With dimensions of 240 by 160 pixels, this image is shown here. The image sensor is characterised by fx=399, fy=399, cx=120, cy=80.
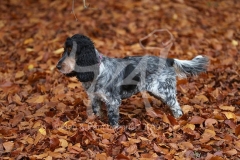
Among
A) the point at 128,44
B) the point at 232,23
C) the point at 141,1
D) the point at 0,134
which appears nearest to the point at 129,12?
the point at 141,1

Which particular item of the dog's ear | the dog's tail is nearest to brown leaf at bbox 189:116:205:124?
the dog's tail

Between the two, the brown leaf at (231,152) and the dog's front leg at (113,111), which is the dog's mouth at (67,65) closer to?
the dog's front leg at (113,111)

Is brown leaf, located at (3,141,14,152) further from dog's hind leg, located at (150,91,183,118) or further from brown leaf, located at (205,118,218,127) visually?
brown leaf, located at (205,118,218,127)

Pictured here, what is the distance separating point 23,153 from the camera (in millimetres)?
5383

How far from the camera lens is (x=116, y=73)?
6.12m

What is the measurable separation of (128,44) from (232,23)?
320 cm

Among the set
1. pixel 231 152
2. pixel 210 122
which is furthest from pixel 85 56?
pixel 231 152

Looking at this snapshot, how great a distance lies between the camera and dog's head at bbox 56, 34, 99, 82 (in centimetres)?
565

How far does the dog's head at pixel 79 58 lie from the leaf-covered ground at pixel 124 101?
0.84m

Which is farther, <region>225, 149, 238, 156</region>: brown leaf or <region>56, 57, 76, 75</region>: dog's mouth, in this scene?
<region>56, 57, 76, 75</region>: dog's mouth

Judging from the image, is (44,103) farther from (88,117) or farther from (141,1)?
(141,1)

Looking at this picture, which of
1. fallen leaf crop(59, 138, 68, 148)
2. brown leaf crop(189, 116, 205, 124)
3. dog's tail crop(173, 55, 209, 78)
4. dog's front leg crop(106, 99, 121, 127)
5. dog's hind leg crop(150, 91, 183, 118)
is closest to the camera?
fallen leaf crop(59, 138, 68, 148)

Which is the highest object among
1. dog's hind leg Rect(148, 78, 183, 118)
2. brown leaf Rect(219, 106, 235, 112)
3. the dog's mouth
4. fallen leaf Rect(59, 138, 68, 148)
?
the dog's mouth

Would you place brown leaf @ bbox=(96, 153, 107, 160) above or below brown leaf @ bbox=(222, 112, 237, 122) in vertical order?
below
